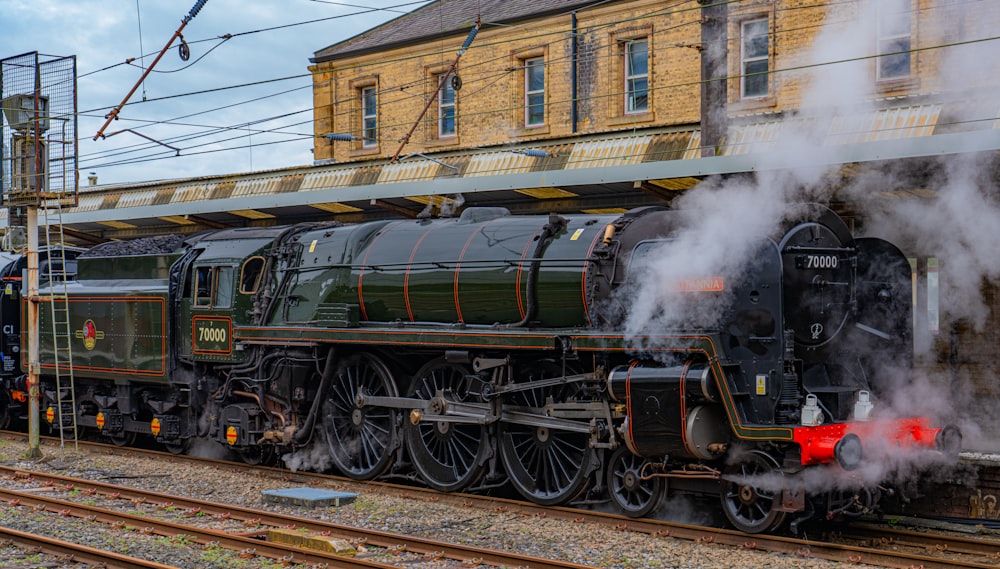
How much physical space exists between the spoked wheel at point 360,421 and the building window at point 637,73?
10.2m

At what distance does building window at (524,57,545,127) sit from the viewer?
21.6 metres

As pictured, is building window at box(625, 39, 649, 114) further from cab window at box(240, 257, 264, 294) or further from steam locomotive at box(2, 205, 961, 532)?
cab window at box(240, 257, 264, 294)

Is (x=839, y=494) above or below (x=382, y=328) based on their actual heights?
below

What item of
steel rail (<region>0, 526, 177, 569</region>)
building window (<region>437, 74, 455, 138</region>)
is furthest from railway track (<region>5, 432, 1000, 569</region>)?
building window (<region>437, 74, 455, 138</region>)

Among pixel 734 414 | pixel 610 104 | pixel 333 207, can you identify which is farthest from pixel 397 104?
pixel 734 414

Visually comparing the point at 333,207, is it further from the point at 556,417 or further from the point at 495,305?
the point at 556,417

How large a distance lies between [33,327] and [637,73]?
12204mm

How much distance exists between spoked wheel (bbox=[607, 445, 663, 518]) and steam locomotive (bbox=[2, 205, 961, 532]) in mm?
25

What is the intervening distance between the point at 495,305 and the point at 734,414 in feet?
9.40

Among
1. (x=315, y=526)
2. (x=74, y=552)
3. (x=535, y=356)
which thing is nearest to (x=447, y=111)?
(x=535, y=356)

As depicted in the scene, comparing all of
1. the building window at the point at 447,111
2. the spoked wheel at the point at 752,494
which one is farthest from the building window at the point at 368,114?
the spoked wheel at the point at 752,494

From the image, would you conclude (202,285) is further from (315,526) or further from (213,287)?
(315,526)

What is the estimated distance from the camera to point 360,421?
1170 cm

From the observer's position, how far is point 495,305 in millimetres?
10141
